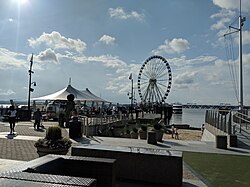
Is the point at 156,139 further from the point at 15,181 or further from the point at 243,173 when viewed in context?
the point at 15,181

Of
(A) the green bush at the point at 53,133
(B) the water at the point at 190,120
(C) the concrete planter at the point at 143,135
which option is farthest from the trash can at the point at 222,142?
(B) the water at the point at 190,120

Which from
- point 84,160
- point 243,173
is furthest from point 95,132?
point 84,160

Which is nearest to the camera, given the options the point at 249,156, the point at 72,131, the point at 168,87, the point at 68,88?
the point at 249,156

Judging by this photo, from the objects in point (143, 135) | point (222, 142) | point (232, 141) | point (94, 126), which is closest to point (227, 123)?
point (232, 141)

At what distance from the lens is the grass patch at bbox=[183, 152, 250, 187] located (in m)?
6.98

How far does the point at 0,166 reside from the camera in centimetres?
787

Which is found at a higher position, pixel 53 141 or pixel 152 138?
pixel 53 141

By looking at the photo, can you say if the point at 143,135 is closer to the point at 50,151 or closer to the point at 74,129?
the point at 74,129

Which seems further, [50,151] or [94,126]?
[94,126]

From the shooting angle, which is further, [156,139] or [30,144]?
[156,139]

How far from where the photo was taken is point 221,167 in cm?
861

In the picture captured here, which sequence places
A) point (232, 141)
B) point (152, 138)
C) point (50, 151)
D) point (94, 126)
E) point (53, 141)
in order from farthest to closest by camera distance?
1. point (94, 126)
2. point (152, 138)
3. point (232, 141)
4. point (53, 141)
5. point (50, 151)

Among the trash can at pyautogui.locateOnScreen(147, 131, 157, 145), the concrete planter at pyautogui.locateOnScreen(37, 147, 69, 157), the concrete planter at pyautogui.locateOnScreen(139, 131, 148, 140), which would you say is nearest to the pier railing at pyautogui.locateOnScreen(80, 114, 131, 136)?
the concrete planter at pyautogui.locateOnScreen(139, 131, 148, 140)

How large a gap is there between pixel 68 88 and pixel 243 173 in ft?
80.1
